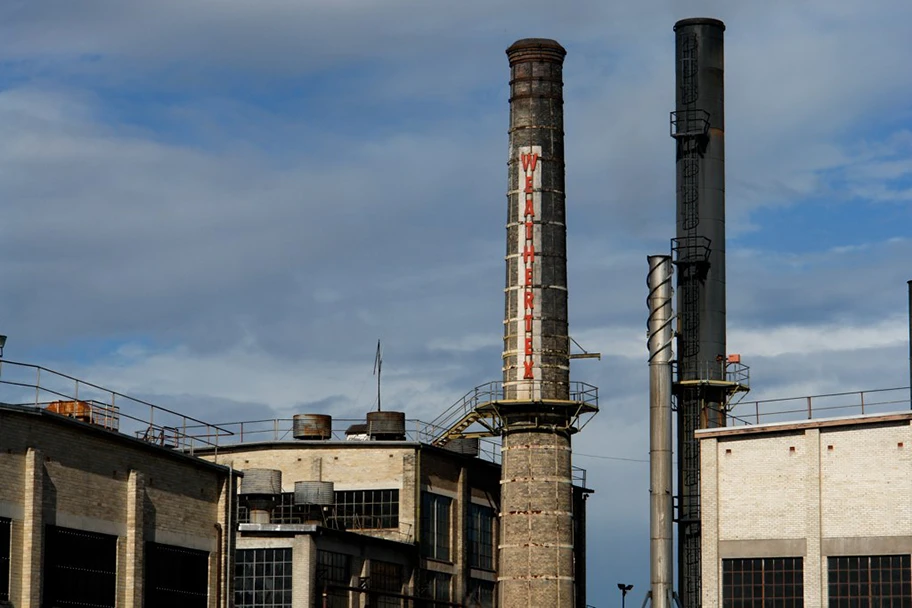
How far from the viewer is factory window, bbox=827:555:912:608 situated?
50219 millimetres

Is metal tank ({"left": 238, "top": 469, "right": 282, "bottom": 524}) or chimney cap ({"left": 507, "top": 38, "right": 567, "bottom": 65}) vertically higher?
chimney cap ({"left": 507, "top": 38, "right": 567, "bottom": 65})

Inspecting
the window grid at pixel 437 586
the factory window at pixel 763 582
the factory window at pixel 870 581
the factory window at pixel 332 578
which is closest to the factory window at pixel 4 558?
the factory window at pixel 332 578

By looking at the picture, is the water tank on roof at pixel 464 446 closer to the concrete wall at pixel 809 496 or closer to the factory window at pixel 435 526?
the factory window at pixel 435 526

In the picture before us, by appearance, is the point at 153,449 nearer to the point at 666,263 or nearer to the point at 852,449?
the point at 852,449

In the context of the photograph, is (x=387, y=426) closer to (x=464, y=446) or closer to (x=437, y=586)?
(x=464, y=446)

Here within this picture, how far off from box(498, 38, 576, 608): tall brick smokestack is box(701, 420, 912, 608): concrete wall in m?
11.2

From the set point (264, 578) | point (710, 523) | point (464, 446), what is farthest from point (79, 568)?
point (464, 446)

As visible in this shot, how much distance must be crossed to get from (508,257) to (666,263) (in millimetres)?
6149

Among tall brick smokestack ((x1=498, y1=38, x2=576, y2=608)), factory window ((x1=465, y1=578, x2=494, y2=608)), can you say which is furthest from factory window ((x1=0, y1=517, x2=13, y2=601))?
factory window ((x1=465, y1=578, x2=494, y2=608))

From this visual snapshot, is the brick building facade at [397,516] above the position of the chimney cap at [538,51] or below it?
below

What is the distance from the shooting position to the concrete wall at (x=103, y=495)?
4112cm

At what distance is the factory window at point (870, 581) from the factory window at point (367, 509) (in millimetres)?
19247

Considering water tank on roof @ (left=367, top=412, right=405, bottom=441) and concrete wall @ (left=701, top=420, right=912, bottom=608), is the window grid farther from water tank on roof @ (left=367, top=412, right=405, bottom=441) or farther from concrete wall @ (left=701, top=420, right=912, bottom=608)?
concrete wall @ (left=701, top=420, right=912, bottom=608)

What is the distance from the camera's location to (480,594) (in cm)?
6862
